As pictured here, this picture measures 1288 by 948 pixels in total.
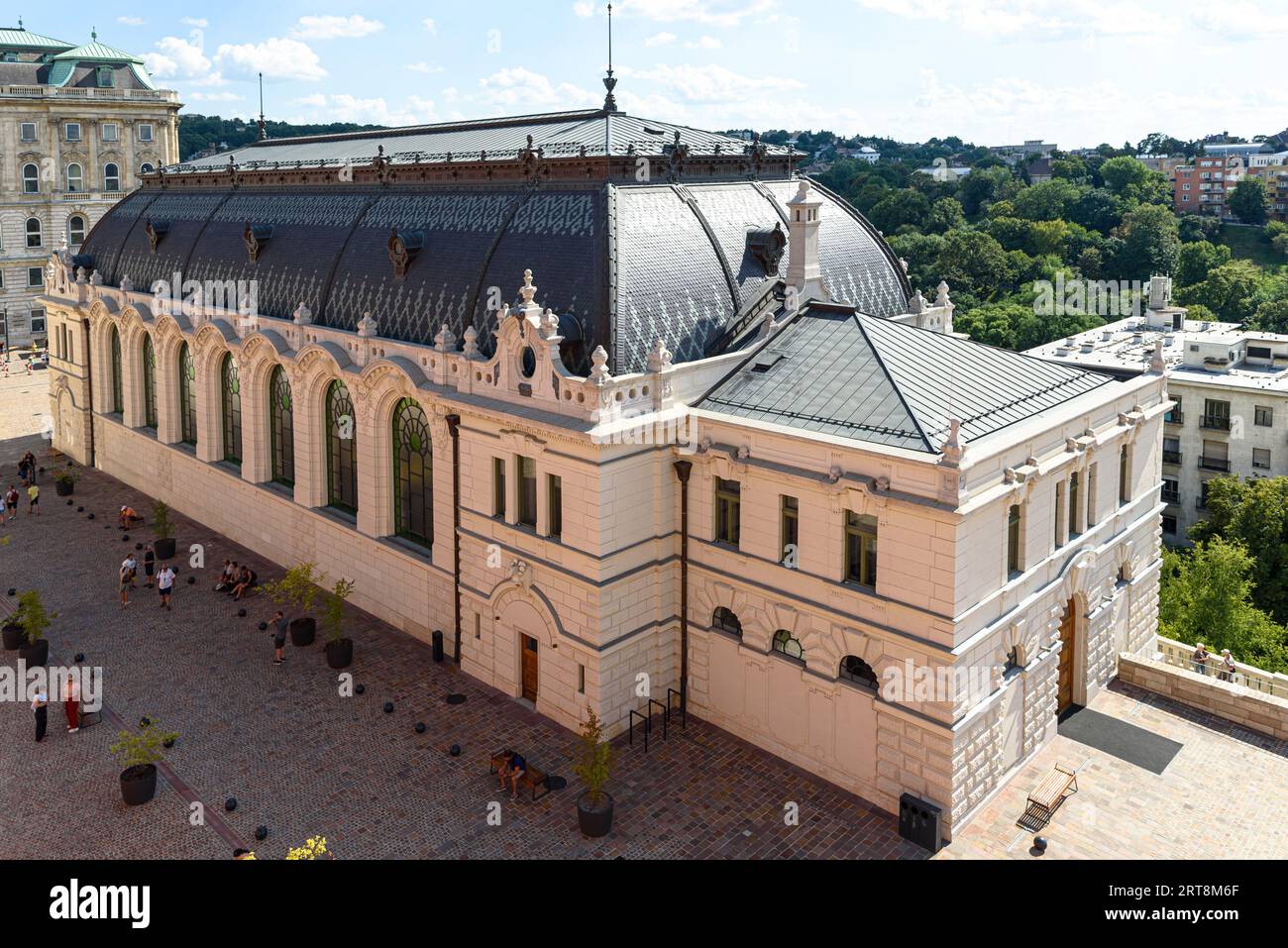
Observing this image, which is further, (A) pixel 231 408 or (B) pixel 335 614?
(A) pixel 231 408

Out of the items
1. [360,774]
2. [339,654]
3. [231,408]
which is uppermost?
[231,408]

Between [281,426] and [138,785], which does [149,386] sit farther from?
[138,785]

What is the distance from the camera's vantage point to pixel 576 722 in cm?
4209

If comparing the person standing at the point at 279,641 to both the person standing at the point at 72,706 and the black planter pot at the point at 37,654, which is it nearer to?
the person standing at the point at 72,706

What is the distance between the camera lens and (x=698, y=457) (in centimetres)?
4088

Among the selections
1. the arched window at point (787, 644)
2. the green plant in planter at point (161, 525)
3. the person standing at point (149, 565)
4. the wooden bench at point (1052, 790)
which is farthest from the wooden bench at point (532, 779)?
the green plant in planter at point (161, 525)

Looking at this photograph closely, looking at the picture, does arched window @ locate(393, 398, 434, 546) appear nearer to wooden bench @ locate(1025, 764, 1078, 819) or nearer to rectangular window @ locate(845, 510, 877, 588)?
rectangular window @ locate(845, 510, 877, 588)

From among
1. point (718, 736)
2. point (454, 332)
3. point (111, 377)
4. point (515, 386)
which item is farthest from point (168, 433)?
point (718, 736)

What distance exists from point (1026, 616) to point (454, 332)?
25279mm

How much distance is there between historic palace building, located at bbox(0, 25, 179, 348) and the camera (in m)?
130

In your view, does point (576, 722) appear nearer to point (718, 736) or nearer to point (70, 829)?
point (718, 736)

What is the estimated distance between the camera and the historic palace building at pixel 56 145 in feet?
425

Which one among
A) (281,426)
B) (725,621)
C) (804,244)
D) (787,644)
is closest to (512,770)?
(725,621)

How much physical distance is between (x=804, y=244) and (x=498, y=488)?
16.3 meters
